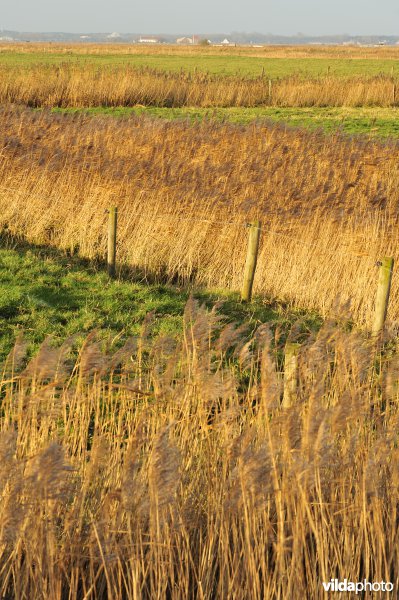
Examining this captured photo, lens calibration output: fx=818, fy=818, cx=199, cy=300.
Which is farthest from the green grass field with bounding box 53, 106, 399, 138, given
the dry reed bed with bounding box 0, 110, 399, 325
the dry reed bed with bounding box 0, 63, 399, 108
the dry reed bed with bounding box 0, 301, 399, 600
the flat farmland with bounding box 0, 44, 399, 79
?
the dry reed bed with bounding box 0, 301, 399, 600

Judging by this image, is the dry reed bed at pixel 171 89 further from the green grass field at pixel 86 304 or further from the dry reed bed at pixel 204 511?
the dry reed bed at pixel 204 511

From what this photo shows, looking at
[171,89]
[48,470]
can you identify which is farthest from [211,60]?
[48,470]

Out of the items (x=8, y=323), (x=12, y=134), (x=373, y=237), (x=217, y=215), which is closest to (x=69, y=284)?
(x=8, y=323)

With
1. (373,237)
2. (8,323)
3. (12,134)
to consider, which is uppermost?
(12,134)

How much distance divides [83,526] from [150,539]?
0.33 m

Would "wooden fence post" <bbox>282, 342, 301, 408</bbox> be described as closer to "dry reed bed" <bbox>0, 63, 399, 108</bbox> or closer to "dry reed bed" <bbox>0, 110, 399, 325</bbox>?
"dry reed bed" <bbox>0, 110, 399, 325</bbox>

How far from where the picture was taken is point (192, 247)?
9586 millimetres

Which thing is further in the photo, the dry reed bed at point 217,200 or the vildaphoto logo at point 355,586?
the dry reed bed at point 217,200

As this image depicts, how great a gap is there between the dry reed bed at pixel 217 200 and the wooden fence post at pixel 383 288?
0.91 metres

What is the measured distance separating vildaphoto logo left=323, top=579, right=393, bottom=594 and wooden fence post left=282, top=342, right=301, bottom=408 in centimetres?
109

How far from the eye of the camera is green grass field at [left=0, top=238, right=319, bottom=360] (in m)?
7.32

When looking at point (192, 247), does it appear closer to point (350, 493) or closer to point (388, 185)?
point (388, 185)

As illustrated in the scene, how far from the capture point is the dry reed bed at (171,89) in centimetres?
2798

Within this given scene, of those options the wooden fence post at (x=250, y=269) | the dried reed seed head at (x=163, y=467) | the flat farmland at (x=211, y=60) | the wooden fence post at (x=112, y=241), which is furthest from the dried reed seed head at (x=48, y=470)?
the flat farmland at (x=211, y=60)
